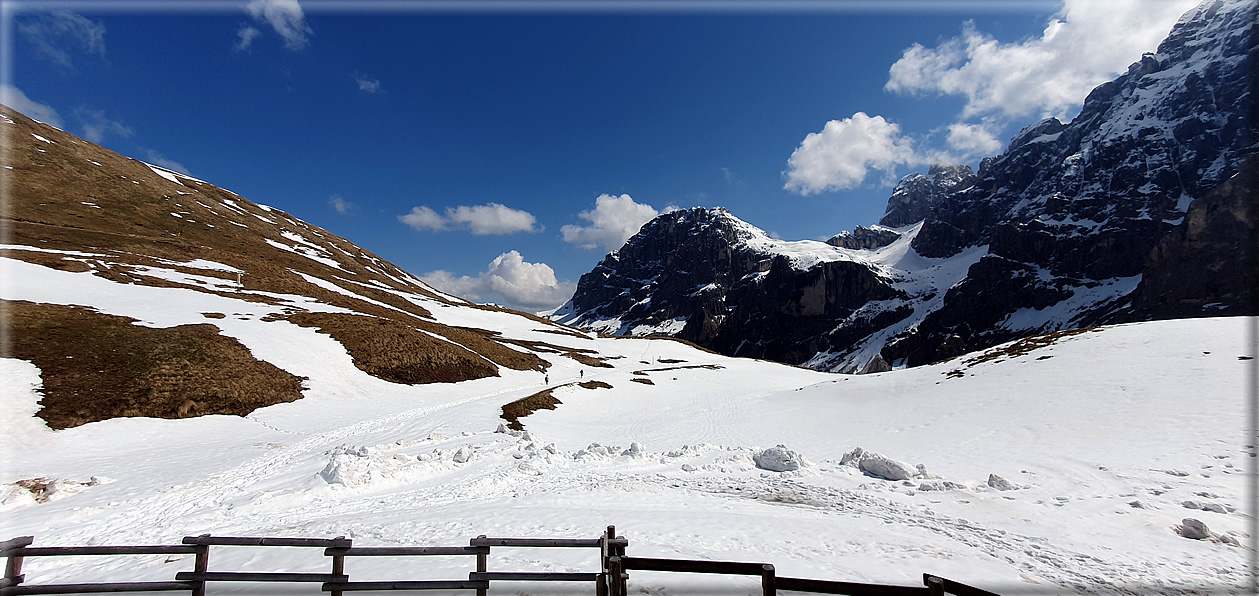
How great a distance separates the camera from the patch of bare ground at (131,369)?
73.0ft

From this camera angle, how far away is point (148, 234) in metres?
61.8

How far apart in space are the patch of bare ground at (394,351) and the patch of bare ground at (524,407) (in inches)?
462

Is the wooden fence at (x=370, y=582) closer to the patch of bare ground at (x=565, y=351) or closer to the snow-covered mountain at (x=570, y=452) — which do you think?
the snow-covered mountain at (x=570, y=452)

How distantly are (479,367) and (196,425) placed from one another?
26683mm

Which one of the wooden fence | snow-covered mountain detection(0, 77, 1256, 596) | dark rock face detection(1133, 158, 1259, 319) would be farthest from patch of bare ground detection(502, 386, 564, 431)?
dark rock face detection(1133, 158, 1259, 319)

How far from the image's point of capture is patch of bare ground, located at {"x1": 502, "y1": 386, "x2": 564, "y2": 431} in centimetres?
2846

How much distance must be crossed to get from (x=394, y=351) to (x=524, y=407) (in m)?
17.7

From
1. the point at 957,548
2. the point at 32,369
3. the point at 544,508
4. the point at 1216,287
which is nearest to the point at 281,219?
Answer: the point at 32,369

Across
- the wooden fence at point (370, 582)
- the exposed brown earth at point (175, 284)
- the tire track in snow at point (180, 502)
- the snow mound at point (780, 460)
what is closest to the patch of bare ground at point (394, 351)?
the exposed brown earth at point (175, 284)

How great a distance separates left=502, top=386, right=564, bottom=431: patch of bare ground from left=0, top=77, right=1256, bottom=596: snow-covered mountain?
0.34m

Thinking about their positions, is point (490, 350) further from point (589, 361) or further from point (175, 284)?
point (175, 284)

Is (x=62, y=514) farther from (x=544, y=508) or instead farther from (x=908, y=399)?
(x=908, y=399)

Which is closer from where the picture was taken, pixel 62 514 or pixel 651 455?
pixel 62 514

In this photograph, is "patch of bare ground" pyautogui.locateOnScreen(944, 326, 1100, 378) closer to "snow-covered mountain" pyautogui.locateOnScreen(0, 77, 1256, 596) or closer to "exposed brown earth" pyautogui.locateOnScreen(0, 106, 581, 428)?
"snow-covered mountain" pyautogui.locateOnScreen(0, 77, 1256, 596)
